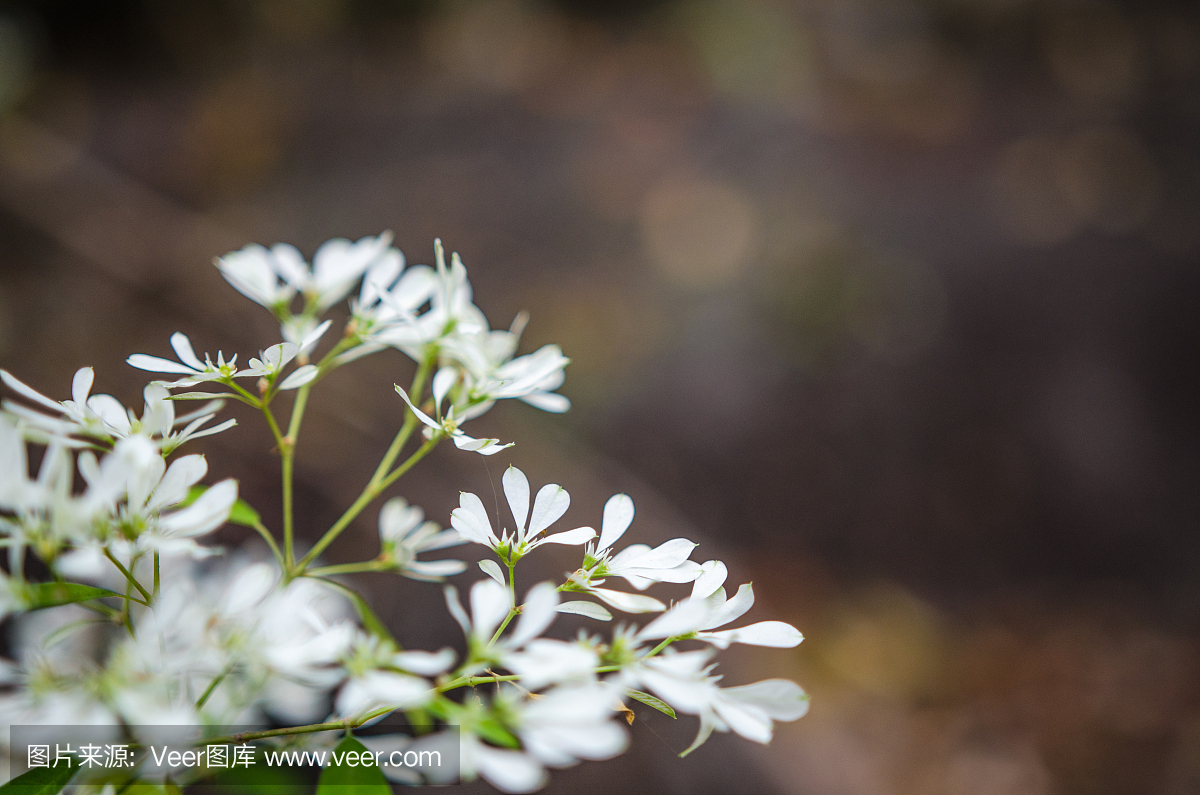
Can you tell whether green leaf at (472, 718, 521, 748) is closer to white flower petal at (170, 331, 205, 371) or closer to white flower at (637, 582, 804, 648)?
white flower at (637, 582, 804, 648)

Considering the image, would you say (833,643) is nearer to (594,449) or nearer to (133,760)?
(594,449)

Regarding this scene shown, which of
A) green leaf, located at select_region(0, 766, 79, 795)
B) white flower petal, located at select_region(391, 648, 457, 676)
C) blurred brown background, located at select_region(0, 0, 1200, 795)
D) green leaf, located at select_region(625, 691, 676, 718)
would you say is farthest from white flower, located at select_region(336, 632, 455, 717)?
blurred brown background, located at select_region(0, 0, 1200, 795)

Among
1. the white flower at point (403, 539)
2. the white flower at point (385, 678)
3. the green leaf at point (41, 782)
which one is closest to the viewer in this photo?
the white flower at point (385, 678)

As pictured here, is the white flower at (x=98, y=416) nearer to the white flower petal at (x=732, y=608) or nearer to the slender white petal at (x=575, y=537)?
the slender white petal at (x=575, y=537)

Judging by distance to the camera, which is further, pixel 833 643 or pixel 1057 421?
pixel 1057 421

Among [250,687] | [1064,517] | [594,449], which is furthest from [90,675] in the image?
[1064,517]

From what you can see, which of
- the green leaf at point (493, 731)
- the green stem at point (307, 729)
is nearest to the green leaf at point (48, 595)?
the green stem at point (307, 729)
